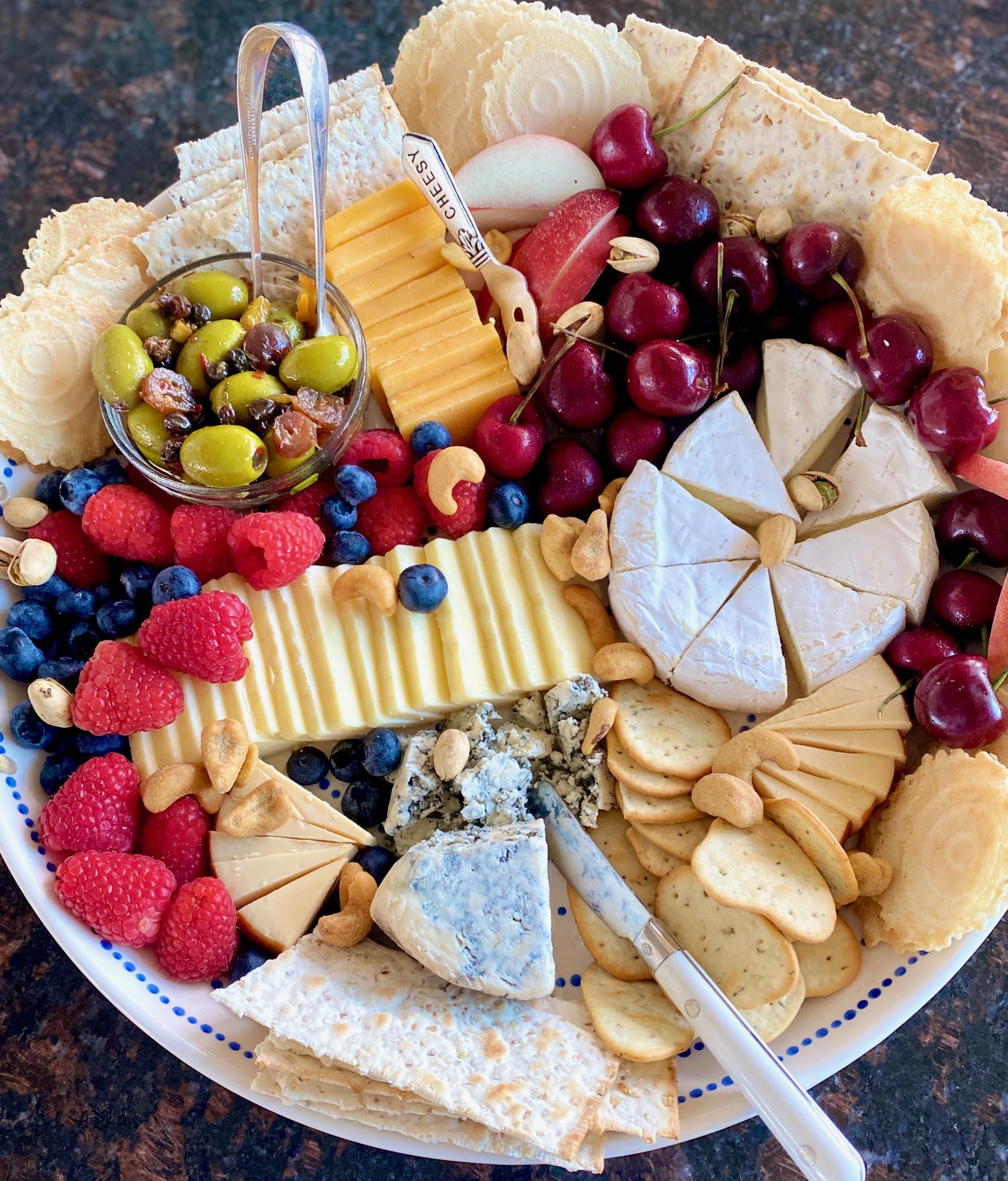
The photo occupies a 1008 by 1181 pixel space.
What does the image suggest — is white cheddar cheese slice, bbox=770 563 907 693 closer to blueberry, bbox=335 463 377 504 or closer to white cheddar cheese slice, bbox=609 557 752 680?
white cheddar cheese slice, bbox=609 557 752 680

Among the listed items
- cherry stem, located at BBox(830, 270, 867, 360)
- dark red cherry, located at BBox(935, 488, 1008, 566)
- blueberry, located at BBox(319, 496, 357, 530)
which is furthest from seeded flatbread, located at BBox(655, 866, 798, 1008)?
cherry stem, located at BBox(830, 270, 867, 360)

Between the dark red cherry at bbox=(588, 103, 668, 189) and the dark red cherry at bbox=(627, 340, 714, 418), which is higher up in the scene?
the dark red cherry at bbox=(588, 103, 668, 189)

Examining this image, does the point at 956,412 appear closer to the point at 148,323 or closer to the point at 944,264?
the point at 944,264

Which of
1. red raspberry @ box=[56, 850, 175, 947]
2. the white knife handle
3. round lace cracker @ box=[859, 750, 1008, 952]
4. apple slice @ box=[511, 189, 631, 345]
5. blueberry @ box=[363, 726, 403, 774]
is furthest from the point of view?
apple slice @ box=[511, 189, 631, 345]

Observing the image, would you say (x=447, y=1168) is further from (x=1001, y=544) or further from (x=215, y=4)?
(x=215, y=4)

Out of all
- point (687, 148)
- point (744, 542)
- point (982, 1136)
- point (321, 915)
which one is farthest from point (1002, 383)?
point (321, 915)

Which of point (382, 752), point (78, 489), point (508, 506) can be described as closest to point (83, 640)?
Result: point (78, 489)

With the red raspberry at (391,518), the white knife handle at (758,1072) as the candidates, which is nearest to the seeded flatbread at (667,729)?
the white knife handle at (758,1072)
